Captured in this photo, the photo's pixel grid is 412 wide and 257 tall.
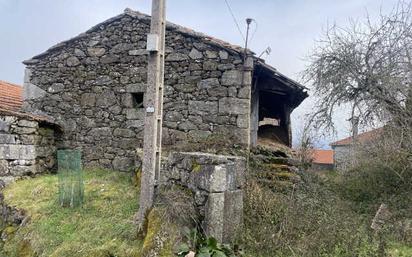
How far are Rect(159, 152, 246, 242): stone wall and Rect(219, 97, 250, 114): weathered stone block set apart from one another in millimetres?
2404

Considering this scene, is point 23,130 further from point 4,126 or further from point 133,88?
point 133,88

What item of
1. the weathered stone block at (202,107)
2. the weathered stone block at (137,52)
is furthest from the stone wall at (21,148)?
the weathered stone block at (202,107)

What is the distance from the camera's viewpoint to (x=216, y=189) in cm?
421

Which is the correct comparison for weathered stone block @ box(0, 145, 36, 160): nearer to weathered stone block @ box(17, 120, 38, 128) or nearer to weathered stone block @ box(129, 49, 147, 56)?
weathered stone block @ box(17, 120, 38, 128)

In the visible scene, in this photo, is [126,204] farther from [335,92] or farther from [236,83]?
[335,92]

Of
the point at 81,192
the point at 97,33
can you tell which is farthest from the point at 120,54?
the point at 81,192

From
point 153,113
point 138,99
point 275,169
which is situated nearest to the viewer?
point 153,113

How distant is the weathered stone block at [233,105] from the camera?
6.99 m

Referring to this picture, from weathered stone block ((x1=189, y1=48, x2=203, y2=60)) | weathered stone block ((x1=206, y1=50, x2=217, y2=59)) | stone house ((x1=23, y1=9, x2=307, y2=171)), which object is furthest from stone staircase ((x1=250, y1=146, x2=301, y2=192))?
weathered stone block ((x1=189, y1=48, x2=203, y2=60))

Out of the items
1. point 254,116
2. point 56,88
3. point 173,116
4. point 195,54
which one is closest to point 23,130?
point 56,88

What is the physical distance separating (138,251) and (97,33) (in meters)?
5.70

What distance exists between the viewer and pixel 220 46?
7.12 metres

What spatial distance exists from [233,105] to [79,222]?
3.59 metres

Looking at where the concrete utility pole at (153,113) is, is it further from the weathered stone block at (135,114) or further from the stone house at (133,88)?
the weathered stone block at (135,114)
